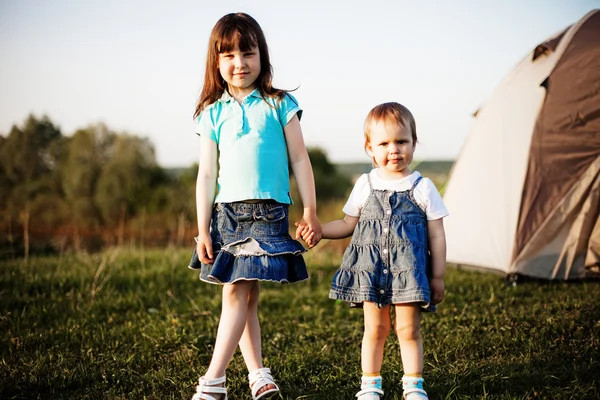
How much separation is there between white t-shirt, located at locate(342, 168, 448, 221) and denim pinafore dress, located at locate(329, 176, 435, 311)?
2 centimetres

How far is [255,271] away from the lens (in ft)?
8.31

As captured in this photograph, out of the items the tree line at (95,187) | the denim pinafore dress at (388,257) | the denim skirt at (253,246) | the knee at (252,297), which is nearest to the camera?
the denim pinafore dress at (388,257)

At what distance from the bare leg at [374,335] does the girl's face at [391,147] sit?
1.96 feet

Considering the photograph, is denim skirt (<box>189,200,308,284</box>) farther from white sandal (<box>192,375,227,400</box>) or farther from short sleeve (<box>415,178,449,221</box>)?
short sleeve (<box>415,178,449,221</box>)

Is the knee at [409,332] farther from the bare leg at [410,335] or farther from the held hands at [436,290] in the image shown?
the held hands at [436,290]

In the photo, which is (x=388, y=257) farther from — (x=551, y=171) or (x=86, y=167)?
(x=86, y=167)

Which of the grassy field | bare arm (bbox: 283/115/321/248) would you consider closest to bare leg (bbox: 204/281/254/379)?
the grassy field

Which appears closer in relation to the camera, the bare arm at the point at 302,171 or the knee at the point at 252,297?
the bare arm at the point at 302,171

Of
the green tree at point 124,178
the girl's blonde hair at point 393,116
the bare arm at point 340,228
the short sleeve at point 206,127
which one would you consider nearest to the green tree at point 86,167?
the green tree at point 124,178

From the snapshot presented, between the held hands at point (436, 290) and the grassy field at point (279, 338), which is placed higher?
the held hands at point (436, 290)

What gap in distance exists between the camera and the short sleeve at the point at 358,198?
268 cm

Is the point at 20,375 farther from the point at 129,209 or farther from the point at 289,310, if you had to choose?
the point at 129,209

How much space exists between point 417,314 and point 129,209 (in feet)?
43.3

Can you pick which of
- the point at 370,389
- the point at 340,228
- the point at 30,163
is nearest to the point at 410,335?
the point at 370,389
